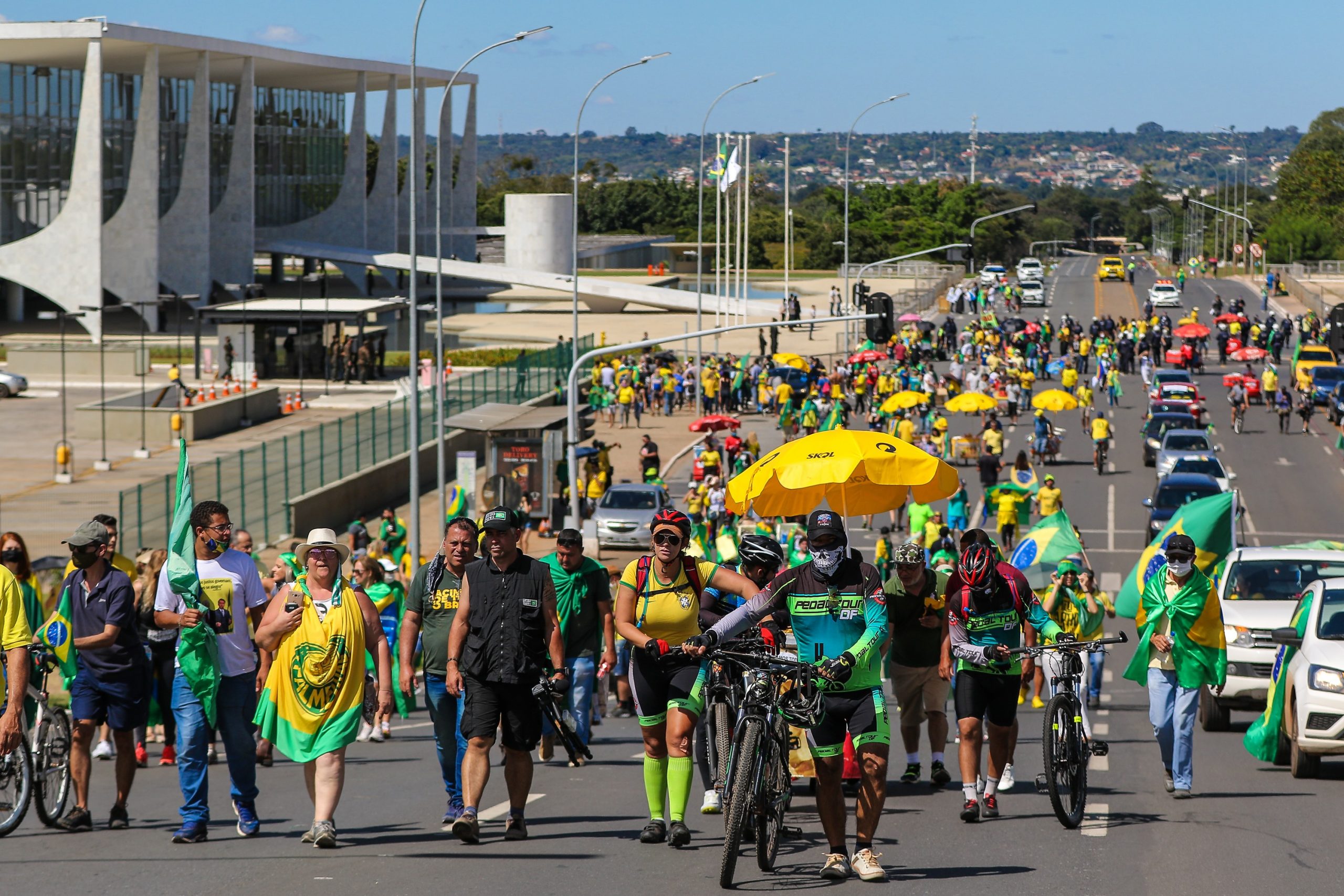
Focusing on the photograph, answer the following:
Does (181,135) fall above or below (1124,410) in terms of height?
above

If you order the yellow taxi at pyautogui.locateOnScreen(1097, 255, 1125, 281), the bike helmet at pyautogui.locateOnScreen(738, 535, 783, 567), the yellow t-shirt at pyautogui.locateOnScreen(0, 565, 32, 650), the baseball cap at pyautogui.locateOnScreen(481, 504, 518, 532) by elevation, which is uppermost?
the yellow taxi at pyautogui.locateOnScreen(1097, 255, 1125, 281)

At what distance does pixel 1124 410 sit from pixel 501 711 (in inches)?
1924

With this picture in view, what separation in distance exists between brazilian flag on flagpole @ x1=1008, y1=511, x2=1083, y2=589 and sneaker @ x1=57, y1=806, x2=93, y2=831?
973 cm

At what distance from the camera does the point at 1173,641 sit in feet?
35.5

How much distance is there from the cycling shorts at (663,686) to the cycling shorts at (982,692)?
5.10ft

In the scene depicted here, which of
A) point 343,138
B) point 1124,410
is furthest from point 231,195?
point 1124,410

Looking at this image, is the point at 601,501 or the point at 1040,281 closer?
the point at 601,501

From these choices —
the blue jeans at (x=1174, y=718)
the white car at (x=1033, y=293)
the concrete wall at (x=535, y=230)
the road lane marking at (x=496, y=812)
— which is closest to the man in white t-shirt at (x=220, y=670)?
the road lane marking at (x=496, y=812)

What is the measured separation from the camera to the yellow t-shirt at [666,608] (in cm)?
929

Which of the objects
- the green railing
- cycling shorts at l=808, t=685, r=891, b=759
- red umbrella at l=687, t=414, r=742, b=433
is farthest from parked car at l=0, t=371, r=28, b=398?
cycling shorts at l=808, t=685, r=891, b=759

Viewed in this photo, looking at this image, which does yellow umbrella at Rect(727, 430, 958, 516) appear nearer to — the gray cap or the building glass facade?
the gray cap

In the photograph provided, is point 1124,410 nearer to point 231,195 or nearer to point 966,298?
point 966,298

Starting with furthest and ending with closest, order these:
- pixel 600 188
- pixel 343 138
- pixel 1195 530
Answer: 1. pixel 600 188
2. pixel 343 138
3. pixel 1195 530

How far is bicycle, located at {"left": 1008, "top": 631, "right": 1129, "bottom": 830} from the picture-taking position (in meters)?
9.55
